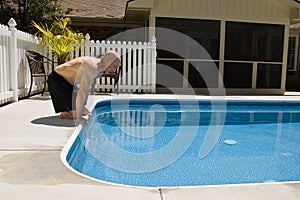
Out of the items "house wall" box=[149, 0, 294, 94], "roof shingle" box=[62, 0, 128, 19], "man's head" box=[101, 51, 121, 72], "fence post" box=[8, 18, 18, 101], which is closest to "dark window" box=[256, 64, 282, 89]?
"house wall" box=[149, 0, 294, 94]

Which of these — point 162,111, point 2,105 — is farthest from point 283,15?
point 2,105

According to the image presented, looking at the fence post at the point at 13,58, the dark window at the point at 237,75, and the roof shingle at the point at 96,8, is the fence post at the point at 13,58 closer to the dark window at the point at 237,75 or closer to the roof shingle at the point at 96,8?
the roof shingle at the point at 96,8

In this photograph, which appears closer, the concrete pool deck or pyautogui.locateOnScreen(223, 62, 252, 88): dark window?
the concrete pool deck

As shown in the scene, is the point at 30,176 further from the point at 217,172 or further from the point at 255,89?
the point at 255,89

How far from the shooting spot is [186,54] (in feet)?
30.6

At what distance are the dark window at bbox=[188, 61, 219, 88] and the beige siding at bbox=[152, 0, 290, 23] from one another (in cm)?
150

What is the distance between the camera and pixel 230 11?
9.09 m

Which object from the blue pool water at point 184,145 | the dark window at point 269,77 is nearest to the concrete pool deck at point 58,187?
the blue pool water at point 184,145

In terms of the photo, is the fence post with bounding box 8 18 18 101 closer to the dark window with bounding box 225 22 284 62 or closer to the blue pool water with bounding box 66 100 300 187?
the blue pool water with bounding box 66 100 300 187

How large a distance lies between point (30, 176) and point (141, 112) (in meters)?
4.47

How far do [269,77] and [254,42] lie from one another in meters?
1.29

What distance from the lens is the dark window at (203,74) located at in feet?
30.6

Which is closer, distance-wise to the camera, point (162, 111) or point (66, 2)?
point (162, 111)

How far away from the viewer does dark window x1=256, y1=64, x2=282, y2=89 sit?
9750 millimetres
